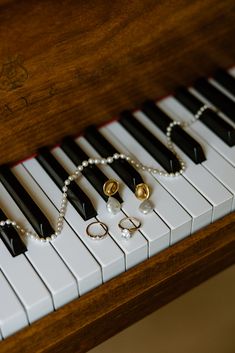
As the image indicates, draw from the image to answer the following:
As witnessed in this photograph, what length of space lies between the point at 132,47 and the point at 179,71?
0.21 meters

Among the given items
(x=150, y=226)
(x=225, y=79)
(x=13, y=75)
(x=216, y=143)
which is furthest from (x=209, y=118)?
(x=13, y=75)

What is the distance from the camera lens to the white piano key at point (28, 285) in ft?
4.01

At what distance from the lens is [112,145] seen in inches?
60.9

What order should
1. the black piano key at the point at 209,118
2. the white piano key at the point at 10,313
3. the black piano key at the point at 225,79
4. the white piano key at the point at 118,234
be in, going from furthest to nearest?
the black piano key at the point at 225,79 → the black piano key at the point at 209,118 → the white piano key at the point at 118,234 → the white piano key at the point at 10,313

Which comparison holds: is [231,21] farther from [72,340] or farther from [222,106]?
[72,340]

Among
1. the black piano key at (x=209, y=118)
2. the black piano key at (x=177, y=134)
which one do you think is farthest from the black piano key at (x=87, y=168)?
the black piano key at (x=209, y=118)

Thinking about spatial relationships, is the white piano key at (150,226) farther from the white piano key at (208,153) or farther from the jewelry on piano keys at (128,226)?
the white piano key at (208,153)

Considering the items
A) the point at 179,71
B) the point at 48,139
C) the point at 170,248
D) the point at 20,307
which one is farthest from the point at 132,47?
the point at 20,307

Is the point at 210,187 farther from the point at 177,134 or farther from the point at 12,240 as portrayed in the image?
the point at 12,240

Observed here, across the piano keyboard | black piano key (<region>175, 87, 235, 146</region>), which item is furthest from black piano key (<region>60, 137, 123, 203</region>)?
black piano key (<region>175, 87, 235, 146</region>)

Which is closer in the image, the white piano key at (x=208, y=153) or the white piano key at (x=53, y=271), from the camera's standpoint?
the white piano key at (x=53, y=271)

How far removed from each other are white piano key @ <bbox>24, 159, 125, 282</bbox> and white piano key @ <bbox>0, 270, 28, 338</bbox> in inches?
7.4

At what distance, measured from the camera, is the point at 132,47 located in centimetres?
153

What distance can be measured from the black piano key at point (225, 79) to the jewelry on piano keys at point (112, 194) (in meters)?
0.51
